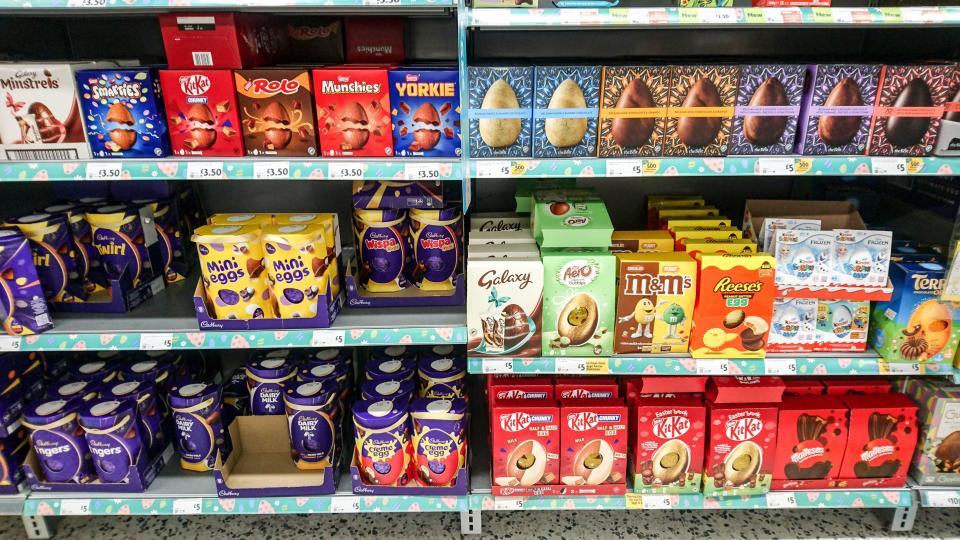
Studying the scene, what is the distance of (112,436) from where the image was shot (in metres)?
1.82

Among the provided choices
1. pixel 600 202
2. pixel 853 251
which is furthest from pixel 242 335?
pixel 853 251

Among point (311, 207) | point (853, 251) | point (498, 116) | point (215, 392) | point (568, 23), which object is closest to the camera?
point (568, 23)

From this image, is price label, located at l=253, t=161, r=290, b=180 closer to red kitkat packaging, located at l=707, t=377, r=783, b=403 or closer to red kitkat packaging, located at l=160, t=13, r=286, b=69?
red kitkat packaging, located at l=160, t=13, r=286, b=69

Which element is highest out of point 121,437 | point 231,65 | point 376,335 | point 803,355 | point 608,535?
point 231,65

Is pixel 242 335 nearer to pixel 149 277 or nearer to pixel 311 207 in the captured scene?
pixel 149 277

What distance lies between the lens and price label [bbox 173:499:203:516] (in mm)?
1909

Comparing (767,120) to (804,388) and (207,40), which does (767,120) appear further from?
(207,40)

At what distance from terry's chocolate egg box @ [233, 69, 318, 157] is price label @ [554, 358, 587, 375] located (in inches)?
35.6

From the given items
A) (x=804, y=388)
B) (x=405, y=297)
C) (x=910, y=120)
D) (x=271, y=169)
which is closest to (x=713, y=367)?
(x=804, y=388)

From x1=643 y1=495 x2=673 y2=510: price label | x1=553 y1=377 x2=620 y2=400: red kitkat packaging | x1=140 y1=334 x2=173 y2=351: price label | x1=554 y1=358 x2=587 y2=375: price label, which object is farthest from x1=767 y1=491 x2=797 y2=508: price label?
x1=140 y1=334 x2=173 y2=351: price label

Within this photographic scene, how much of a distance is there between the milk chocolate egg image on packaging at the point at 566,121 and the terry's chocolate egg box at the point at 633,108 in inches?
2.2

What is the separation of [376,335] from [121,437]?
2.66ft

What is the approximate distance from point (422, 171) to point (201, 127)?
0.62m

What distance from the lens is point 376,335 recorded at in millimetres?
1798
